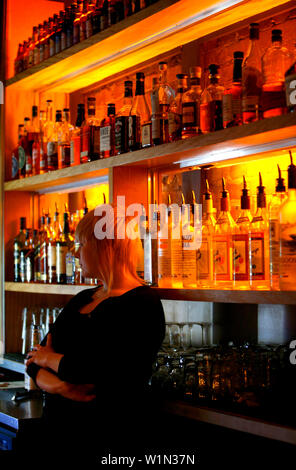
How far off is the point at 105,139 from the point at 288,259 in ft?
3.17

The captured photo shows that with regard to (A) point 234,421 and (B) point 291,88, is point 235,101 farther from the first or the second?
(A) point 234,421

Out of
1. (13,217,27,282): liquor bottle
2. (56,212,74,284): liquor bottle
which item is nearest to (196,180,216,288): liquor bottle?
(56,212,74,284): liquor bottle

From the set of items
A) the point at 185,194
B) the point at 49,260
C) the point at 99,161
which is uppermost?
the point at 99,161

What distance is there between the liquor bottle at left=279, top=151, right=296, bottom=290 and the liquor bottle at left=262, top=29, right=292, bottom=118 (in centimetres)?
17

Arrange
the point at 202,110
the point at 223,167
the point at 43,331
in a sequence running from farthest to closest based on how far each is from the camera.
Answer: the point at 43,331, the point at 223,167, the point at 202,110

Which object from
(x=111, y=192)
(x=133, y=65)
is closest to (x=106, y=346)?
(x=111, y=192)

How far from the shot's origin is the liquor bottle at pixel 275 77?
1636 millimetres

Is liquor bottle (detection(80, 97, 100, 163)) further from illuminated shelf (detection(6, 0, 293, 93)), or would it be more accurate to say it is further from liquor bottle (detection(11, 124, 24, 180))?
liquor bottle (detection(11, 124, 24, 180))

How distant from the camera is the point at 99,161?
7.45 feet

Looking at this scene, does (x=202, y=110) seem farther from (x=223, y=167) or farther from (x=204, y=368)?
(x=204, y=368)

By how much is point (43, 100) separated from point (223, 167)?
4.54 feet

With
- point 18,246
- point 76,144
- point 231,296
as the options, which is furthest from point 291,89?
point 18,246

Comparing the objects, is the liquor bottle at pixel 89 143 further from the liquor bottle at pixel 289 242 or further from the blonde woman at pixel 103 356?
the liquor bottle at pixel 289 242

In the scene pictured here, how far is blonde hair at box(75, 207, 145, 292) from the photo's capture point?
6.19 feet
